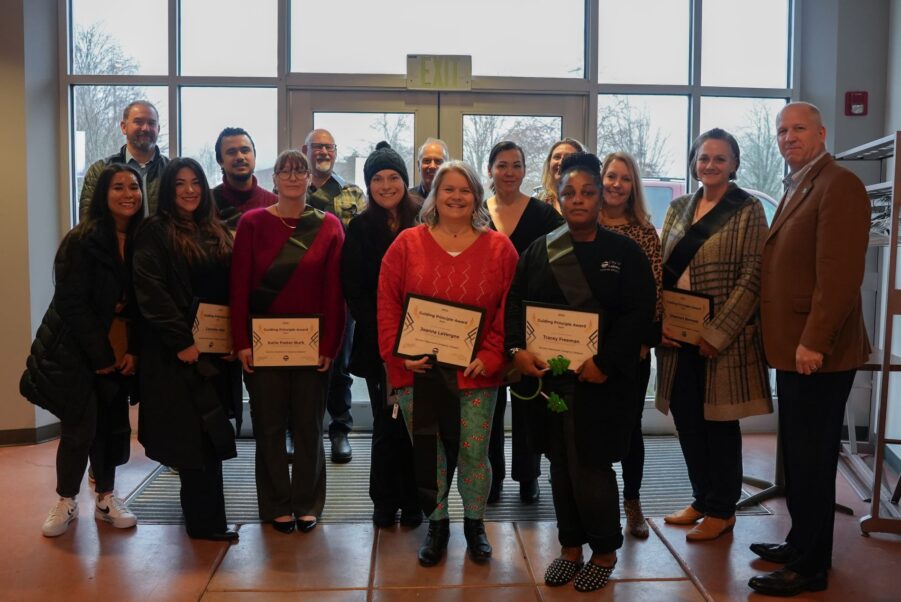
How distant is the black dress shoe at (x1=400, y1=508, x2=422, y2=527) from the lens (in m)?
3.46

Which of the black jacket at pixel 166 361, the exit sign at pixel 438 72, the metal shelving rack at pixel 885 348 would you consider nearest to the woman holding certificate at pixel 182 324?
the black jacket at pixel 166 361

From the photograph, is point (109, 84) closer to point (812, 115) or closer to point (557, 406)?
point (557, 406)

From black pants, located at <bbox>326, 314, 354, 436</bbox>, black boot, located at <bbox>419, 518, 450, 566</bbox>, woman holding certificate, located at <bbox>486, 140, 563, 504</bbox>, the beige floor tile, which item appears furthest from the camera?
black pants, located at <bbox>326, 314, 354, 436</bbox>

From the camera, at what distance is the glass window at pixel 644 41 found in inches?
199

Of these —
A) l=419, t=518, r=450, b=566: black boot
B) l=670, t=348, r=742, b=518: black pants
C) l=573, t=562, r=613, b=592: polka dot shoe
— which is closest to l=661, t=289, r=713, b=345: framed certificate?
l=670, t=348, r=742, b=518: black pants

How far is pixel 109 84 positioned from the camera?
4.99 m

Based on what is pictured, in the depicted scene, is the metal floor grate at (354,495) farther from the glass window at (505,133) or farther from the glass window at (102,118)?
the glass window at (102,118)

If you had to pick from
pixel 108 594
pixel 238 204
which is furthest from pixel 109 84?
pixel 108 594

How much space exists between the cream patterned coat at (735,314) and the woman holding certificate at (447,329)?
0.83 meters

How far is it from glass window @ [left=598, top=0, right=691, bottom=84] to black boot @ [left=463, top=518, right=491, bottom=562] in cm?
317

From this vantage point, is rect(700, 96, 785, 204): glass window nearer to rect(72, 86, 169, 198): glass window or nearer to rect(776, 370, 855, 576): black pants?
rect(776, 370, 855, 576): black pants

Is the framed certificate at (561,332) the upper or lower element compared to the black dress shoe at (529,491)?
upper

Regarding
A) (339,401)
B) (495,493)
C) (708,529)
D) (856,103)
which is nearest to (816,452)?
(708,529)

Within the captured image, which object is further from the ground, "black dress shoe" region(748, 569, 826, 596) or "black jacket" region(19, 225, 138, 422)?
"black jacket" region(19, 225, 138, 422)
